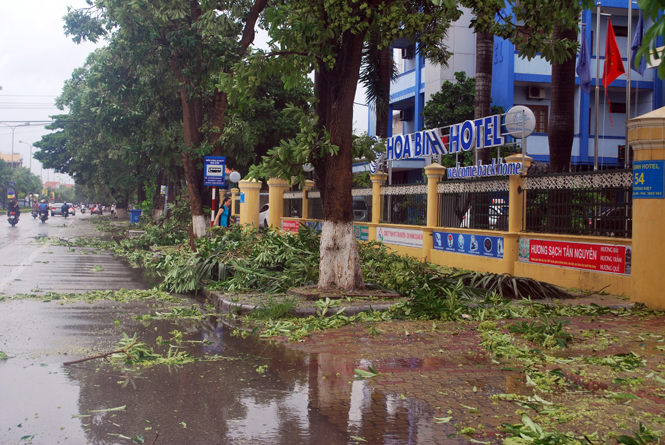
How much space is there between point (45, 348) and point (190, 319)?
102 inches

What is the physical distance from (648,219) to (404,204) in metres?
7.81

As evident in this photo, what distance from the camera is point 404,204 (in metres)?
16.9

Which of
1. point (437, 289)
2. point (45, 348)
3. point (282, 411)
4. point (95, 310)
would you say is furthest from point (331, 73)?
point (282, 411)

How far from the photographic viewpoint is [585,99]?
28812 mm

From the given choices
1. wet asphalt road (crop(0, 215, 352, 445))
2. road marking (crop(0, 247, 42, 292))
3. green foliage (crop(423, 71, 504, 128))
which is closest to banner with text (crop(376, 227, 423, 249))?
wet asphalt road (crop(0, 215, 352, 445))

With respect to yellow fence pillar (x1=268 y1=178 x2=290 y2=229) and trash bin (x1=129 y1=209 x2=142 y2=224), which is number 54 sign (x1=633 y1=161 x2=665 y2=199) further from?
trash bin (x1=129 y1=209 x2=142 y2=224)

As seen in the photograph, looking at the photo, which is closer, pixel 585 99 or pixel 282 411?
pixel 282 411

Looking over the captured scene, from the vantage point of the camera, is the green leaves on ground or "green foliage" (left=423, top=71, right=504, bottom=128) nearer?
the green leaves on ground

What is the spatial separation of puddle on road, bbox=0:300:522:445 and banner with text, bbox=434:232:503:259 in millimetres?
7438

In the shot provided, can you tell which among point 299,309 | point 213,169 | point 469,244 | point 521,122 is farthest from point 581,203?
point 213,169

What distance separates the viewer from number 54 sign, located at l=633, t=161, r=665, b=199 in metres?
9.54

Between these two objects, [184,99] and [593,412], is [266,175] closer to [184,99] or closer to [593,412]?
[593,412]

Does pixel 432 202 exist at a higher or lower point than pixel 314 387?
higher

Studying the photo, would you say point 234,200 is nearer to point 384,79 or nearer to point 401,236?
point 384,79
